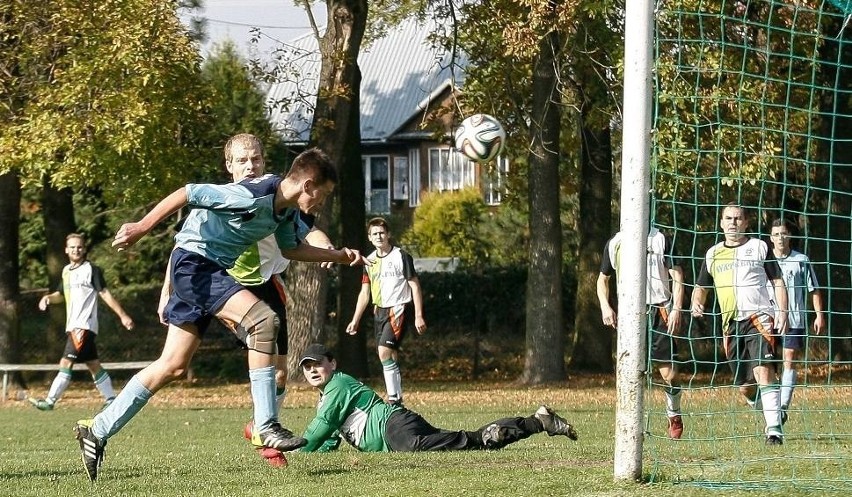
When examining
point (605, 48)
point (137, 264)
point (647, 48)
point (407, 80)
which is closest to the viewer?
point (647, 48)

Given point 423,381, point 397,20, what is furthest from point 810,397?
point 397,20

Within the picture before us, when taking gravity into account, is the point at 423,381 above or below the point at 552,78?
below

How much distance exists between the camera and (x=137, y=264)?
30.1 m

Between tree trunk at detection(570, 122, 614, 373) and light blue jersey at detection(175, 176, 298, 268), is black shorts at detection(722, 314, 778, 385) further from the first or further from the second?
tree trunk at detection(570, 122, 614, 373)

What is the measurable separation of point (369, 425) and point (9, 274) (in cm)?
1448

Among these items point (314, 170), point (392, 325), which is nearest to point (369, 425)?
point (314, 170)

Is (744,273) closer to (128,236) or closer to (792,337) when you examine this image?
(792,337)

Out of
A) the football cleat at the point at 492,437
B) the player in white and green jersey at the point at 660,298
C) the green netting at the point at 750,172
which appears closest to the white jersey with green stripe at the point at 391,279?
the green netting at the point at 750,172

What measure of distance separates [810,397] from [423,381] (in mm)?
9834

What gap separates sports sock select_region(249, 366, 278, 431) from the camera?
298 inches

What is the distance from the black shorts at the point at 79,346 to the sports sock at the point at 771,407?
9.26m

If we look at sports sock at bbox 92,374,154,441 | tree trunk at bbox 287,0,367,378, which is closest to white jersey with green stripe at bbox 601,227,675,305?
sports sock at bbox 92,374,154,441

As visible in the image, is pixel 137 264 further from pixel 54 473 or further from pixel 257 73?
pixel 54 473

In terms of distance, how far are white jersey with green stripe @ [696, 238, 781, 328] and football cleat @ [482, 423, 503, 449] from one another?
2.65 m
